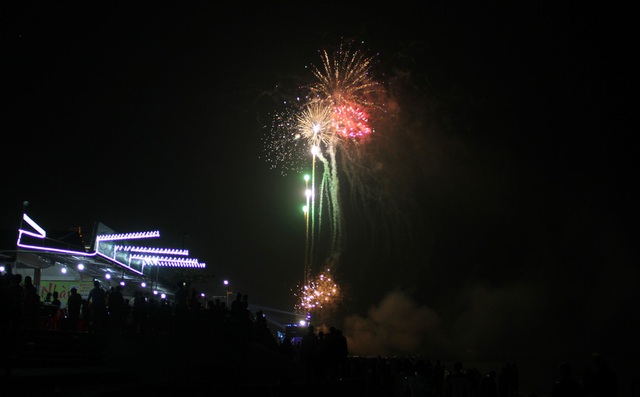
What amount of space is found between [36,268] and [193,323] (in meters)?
9.37

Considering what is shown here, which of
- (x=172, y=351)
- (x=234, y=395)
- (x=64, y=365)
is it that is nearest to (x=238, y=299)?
(x=172, y=351)

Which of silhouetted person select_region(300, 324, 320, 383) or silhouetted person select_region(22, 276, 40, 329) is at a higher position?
silhouetted person select_region(22, 276, 40, 329)

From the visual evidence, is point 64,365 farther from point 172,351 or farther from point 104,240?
point 104,240

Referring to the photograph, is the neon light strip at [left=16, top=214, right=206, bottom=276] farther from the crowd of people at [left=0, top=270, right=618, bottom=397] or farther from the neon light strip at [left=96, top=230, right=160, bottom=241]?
the crowd of people at [left=0, top=270, right=618, bottom=397]

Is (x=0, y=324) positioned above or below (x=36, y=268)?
below

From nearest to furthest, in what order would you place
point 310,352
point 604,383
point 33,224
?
1. point 604,383
2. point 310,352
3. point 33,224

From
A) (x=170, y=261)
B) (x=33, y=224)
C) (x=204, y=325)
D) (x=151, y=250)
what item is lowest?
(x=204, y=325)

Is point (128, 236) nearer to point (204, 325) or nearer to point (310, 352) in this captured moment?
point (204, 325)

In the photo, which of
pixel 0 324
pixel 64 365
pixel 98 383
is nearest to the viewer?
pixel 0 324

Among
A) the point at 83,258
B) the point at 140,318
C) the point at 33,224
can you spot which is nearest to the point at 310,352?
the point at 140,318

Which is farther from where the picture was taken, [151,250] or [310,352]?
[151,250]

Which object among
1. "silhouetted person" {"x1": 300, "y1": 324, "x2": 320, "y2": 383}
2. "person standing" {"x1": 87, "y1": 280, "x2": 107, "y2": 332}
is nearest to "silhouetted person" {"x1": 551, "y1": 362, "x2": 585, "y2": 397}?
"silhouetted person" {"x1": 300, "y1": 324, "x2": 320, "y2": 383}

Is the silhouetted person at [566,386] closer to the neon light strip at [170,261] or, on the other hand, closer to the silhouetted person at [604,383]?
the silhouetted person at [604,383]

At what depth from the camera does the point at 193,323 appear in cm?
1645
